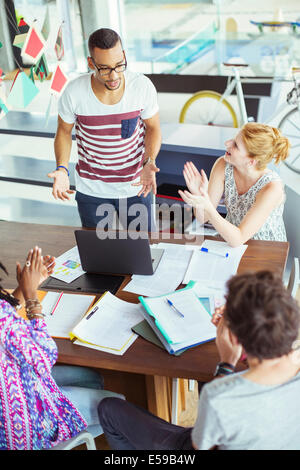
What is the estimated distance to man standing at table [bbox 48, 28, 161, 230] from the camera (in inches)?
93.8

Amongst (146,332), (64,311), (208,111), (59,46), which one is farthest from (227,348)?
(208,111)

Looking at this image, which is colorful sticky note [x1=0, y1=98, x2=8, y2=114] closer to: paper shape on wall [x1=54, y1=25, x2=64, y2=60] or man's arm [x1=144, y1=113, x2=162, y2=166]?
paper shape on wall [x1=54, y1=25, x2=64, y2=60]

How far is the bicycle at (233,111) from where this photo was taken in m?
4.68

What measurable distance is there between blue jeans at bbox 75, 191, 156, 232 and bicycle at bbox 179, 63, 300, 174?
2522mm

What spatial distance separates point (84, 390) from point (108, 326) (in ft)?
0.75

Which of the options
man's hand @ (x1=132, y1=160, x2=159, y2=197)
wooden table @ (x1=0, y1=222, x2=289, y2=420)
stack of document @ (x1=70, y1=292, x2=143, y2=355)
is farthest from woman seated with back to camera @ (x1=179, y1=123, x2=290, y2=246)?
stack of document @ (x1=70, y1=292, x2=143, y2=355)

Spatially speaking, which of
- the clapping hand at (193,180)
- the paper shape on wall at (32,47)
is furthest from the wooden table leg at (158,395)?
the paper shape on wall at (32,47)

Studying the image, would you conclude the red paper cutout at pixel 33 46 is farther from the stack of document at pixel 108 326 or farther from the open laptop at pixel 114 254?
the stack of document at pixel 108 326

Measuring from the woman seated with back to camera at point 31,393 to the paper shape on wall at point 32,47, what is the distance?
2.99m

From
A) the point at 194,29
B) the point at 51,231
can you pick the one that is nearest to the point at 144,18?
the point at 194,29

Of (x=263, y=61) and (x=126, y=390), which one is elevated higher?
(x=263, y=61)

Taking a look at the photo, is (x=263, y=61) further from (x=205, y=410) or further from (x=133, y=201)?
(x=205, y=410)

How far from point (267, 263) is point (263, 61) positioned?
411cm
